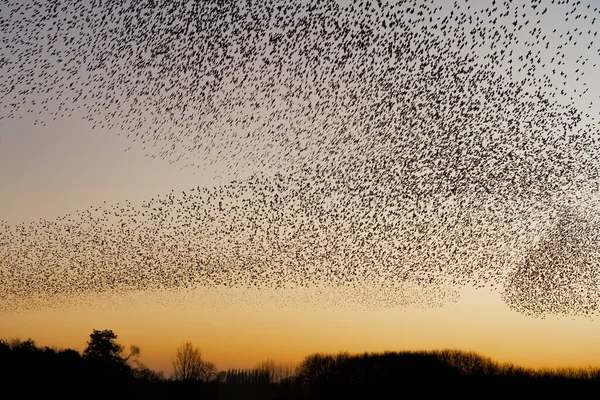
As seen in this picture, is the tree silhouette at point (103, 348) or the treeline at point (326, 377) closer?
the treeline at point (326, 377)

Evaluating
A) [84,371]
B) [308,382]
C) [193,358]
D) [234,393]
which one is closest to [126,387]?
[84,371]

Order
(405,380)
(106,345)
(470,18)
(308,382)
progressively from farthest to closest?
(308,382) < (405,380) < (106,345) < (470,18)

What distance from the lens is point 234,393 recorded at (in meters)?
161

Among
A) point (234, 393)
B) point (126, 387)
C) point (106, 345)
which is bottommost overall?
point (234, 393)

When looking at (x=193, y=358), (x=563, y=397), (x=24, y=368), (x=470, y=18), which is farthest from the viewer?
(x=193, y=358)

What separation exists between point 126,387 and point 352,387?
118 ft

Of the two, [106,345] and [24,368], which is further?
[106,345]

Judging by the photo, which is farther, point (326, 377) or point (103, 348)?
point (326, 377)

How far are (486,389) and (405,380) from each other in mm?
12835

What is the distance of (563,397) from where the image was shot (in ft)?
204

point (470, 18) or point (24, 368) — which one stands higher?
point (470, 18)

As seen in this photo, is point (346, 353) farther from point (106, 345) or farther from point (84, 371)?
point (84, 371)

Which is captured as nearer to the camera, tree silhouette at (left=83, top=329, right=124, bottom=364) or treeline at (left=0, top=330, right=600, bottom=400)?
treeline at (left=0, top=330, right=600, bottom=400)

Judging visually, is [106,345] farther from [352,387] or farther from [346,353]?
[346,353]
